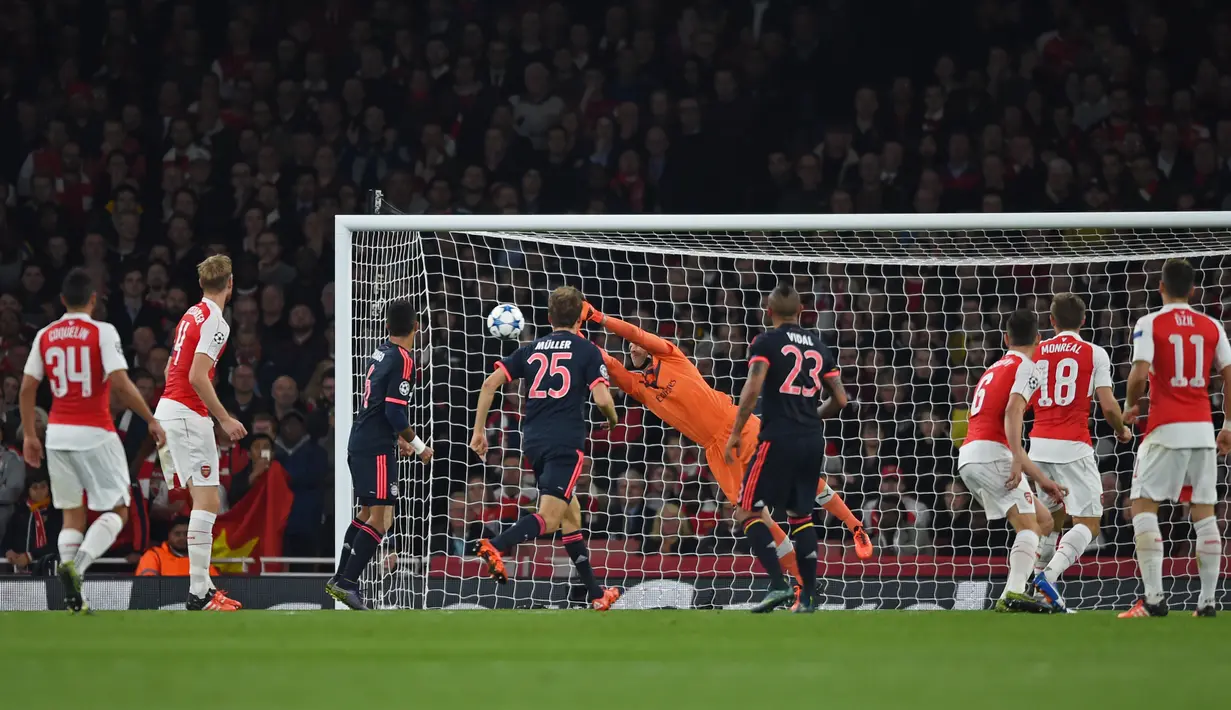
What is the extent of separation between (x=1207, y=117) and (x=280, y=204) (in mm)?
8493

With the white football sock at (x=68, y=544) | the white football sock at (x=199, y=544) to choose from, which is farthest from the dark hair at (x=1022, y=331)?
the white football sock at (x=68, y=544)

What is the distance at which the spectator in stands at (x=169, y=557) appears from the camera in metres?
11.0

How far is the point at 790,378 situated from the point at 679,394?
1.66 m

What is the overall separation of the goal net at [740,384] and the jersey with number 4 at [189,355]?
1.24m

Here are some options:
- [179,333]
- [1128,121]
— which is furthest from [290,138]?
[1128,121]

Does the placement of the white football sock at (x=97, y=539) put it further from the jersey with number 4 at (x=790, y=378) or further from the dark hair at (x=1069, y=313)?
the dark hair at (x=1069, y=313)

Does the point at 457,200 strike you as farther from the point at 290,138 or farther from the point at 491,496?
the point at 491,496

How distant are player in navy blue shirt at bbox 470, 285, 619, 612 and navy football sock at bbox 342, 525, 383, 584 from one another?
0.82 meters

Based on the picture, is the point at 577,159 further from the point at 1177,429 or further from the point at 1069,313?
the point at 1177,429

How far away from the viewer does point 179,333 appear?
852cm

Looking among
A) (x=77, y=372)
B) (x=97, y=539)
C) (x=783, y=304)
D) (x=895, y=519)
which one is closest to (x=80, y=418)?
(x=77, y=372)

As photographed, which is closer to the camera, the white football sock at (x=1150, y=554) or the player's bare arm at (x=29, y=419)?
the player's bare arm at (x=29, y=419)

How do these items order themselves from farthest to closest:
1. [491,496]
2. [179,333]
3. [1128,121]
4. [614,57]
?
[614,57] → [1128,121] → [491,496] → [179,333]

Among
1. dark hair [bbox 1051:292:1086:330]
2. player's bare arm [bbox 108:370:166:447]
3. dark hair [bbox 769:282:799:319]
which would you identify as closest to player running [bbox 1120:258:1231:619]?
dark hair [bbox 1051:292:1086:330]
